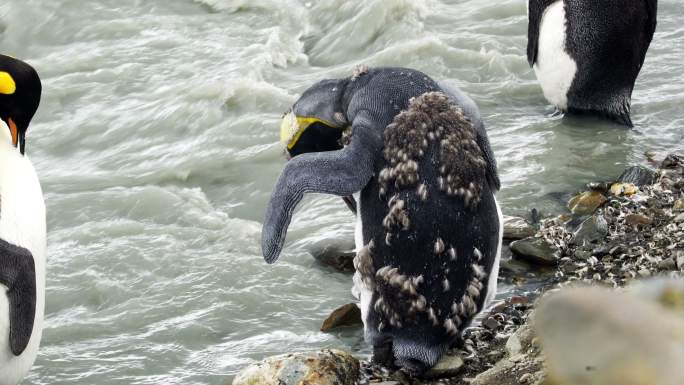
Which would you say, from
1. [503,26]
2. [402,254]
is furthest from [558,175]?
[503,26]

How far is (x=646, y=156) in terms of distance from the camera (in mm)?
4629

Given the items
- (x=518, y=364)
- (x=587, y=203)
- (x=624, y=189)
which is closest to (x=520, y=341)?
(x=518, y=364)

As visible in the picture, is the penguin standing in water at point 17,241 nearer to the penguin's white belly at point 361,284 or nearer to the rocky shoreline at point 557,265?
the rocky shoreline at point 557,265

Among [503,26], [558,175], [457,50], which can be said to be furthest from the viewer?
[503,26]

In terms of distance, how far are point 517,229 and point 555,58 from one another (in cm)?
196

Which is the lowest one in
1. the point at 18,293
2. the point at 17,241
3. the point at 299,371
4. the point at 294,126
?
the point at 299,371

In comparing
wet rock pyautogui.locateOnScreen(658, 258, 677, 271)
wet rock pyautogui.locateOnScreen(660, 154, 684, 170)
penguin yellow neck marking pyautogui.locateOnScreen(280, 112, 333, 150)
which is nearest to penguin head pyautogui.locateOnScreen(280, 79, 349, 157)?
penguin yellow neck marking pyautogui.locateOnScreen(280, 112, 333, 150)

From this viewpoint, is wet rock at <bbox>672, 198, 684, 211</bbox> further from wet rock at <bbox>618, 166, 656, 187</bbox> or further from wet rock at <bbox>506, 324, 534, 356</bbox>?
wet rock at <bbox>506, 324, 534, 356</bbox>

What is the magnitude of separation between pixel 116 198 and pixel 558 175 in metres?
2.10

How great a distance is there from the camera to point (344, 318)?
3.42 m

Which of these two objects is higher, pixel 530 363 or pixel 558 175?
pixel 530 363

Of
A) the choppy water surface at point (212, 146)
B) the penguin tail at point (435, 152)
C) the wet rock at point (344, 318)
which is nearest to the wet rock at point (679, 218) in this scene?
the choppy water surface at point (212, 146)

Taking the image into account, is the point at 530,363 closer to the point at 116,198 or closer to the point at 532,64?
the point at 116,198

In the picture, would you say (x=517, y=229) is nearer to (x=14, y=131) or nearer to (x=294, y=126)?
(x=294, y=126)
